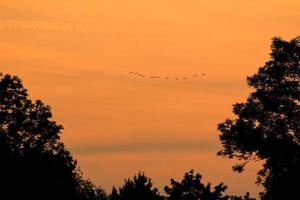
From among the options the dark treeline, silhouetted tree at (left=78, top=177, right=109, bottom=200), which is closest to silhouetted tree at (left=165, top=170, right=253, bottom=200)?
the dark treeline

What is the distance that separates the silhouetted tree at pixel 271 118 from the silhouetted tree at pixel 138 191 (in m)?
10.0

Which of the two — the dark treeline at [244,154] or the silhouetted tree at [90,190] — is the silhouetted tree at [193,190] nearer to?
the dark treeline at [244,154]

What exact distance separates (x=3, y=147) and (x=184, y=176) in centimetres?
1481

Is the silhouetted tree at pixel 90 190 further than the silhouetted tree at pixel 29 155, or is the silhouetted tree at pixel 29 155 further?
the silhouetted tree at pixel 90 190

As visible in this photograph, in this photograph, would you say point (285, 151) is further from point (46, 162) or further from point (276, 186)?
point (46, 162)

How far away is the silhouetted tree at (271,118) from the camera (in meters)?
87.3

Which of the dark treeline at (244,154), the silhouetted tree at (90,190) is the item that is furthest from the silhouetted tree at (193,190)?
the silhouetted tree at (90,190)

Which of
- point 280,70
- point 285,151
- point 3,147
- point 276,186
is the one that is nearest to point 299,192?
point 276,186

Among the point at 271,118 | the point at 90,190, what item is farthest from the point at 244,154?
the point at 90,190

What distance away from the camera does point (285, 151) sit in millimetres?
85875

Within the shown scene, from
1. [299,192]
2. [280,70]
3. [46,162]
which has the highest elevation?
[280,70]

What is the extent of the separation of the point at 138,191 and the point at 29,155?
1703cm

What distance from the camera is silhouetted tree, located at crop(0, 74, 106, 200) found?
8069 centimetres

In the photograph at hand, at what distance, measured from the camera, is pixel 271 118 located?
89750 mm
